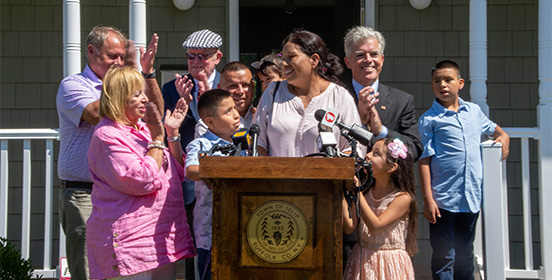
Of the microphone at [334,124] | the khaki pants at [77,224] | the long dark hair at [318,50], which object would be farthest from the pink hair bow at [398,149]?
the khaki pants at [77,224]

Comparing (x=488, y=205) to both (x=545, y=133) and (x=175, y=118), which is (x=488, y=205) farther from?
(x=175, y=118)

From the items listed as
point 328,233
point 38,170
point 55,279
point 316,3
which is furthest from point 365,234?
point 316,3

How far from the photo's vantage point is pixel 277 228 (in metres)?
2.66

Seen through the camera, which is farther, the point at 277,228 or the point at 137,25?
the point at 137,25

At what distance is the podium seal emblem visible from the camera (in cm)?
268

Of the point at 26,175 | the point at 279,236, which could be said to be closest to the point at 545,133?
the point at 279,236

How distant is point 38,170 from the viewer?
21.8ft

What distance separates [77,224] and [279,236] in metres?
1.58

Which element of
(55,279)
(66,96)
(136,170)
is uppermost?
(66,96)

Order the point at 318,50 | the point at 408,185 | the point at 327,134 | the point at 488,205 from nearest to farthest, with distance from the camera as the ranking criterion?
the point at 327,134 < the point at 318,50 < the point at 408,185 < the point at 488,205

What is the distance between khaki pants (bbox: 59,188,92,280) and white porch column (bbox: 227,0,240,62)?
3.08m

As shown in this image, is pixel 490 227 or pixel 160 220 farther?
pixel 490 227

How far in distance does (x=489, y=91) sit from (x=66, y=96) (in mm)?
4338

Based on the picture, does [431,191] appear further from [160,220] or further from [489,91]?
[489,91]
